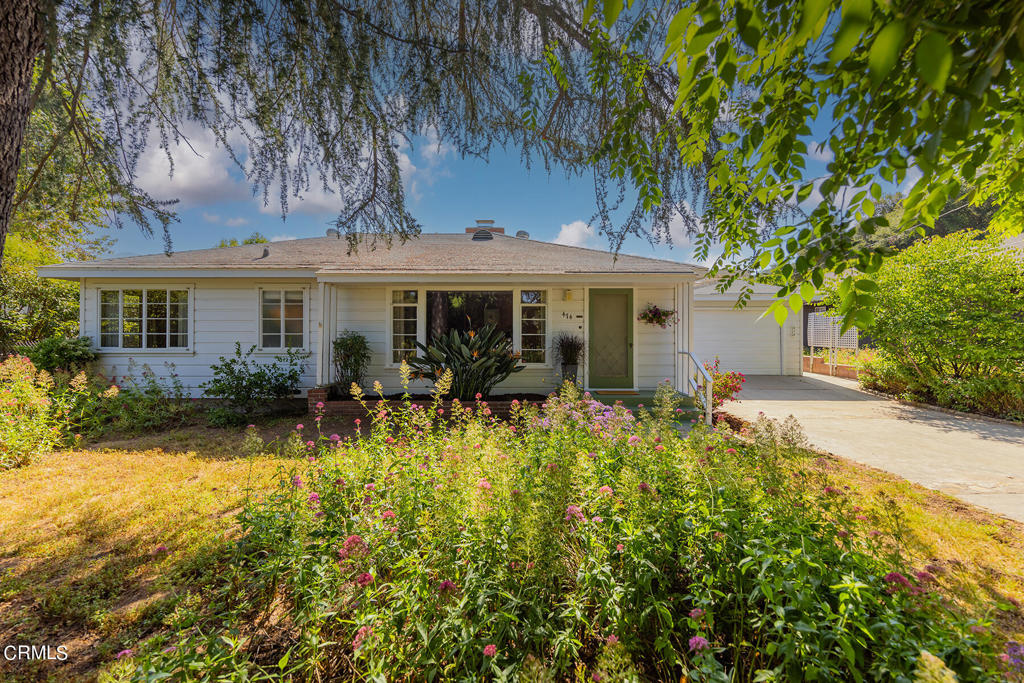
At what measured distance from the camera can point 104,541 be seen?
10.7 feet

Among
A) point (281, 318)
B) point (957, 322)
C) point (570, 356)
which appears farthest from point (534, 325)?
point (957, 322)

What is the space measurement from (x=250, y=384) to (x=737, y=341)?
48.8 ft

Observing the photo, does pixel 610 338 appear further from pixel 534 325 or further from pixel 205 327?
pixel 205 327

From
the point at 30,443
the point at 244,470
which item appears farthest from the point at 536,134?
the point at 30,443

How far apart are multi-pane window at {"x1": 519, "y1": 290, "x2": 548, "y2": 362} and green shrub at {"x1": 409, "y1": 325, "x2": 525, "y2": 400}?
1.55 meters

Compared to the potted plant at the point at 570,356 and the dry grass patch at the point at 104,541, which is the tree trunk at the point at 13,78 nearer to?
the dry grass patch at the point at 104,541

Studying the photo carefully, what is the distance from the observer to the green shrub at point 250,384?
25.1ft

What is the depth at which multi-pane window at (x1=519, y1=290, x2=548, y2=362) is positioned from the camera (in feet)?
29.7

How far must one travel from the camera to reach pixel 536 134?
10.9 feet

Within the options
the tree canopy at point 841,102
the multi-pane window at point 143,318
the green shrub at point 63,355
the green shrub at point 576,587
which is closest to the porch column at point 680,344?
the tree canopy at point 841,102

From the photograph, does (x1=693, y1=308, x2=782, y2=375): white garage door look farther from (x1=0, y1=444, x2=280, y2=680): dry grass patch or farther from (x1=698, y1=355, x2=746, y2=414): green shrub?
(x1=0, y1=444, x2=280, y2=680): dry grass patch

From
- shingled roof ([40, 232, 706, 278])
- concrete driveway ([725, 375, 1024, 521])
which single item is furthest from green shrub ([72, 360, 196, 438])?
concrete driveway ([725, 375, 1024, 521])

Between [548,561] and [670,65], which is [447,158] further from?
[548,561]

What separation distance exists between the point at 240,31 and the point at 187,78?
2.28 ft
